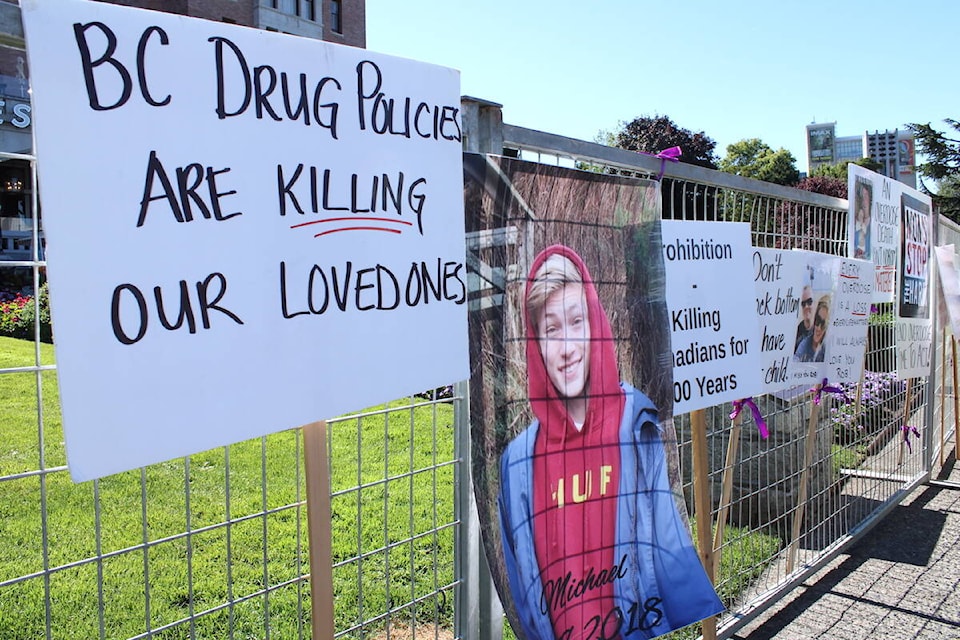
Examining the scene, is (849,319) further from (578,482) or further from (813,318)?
(578,482)

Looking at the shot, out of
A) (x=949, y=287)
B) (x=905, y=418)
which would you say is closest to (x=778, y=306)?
(x=905, y=418)

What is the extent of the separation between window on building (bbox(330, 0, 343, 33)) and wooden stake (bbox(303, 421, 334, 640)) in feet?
147

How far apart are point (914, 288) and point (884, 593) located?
95.0 inches

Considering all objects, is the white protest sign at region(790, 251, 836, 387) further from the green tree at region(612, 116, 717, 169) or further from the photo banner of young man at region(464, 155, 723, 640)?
the green tree at region(612, 116, 717, 169)

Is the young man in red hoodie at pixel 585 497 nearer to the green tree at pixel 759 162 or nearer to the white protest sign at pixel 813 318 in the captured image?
the white protest sign at pixel 813 318

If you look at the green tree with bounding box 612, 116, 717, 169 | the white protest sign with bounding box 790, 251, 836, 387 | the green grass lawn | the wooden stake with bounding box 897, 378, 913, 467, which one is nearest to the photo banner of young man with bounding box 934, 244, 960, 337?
the wooden stake with bounding box 897, 378, 913, 467

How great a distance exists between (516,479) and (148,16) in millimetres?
1386

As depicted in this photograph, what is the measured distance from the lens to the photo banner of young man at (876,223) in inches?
177

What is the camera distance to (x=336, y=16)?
141 ft

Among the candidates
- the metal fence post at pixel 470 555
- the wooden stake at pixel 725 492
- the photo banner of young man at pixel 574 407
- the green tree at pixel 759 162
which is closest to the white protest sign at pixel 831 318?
the wooden stake at pixel 725 492

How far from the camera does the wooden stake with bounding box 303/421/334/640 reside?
1624 mm

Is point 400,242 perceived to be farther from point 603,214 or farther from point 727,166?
point 727,166

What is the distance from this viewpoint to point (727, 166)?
217 ft

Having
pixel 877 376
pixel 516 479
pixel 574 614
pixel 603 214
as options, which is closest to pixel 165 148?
pixel 516 479
